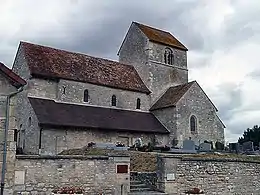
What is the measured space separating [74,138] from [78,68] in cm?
793

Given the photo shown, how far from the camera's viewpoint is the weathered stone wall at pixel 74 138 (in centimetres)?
2545

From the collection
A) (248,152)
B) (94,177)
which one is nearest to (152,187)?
(94,177)

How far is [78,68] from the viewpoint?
32156 millimetres

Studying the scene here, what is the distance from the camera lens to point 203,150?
27.0 meters

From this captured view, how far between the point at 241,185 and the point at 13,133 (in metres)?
11.0

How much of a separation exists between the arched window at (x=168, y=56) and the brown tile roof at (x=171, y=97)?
12.3 ft

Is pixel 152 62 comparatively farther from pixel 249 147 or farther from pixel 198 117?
pixel 249 147

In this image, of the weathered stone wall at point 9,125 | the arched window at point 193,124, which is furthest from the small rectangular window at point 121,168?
the arched window at point 193,124

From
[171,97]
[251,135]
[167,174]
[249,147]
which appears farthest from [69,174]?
[251,135]

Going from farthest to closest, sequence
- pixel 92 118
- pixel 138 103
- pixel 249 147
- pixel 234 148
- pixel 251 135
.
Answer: pixel 251 135 < pixel 138 103 < pixel 234 148 < pixel 92 118 < pixel 249 147

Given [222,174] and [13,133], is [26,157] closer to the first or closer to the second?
[13,133]

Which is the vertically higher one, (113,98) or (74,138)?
(113,98)

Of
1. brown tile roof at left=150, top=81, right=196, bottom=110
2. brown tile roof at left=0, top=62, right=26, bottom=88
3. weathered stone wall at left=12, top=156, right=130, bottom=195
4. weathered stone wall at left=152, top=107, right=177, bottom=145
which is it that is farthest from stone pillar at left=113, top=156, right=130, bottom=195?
brown tile roof at left=150, top=81, right=196, bottom=110

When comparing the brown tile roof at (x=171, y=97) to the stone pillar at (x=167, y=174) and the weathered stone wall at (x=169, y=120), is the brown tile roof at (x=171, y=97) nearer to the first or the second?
the weathered stone wall at (x=169, y=120)
